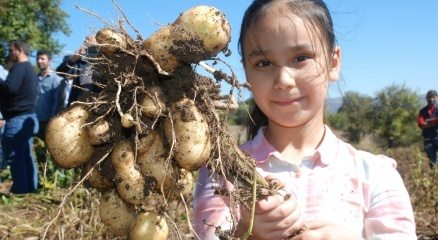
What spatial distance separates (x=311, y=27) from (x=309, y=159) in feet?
1.62

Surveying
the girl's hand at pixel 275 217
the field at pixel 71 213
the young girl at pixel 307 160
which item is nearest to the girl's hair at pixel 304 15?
the young girl at pixel 307 160

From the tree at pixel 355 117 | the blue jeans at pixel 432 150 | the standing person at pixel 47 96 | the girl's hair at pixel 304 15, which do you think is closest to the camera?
the girl's hair at pixel 304 15

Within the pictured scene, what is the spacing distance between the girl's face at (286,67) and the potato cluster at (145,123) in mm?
245

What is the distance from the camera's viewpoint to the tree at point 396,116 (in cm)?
2628

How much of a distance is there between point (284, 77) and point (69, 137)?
2.42 feet

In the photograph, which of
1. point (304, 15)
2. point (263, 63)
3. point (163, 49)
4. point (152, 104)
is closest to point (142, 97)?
point (152, 104)

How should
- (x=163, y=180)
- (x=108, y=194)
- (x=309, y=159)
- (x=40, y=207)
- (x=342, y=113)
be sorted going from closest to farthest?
1. (x=163, y=180)
2. (x=108, y=194)
3. (x=309, y=159)
4. (x=40, y=207)
5. (x=342, y=113)

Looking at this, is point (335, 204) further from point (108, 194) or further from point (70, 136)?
point (70, 136)

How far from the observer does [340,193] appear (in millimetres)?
1748

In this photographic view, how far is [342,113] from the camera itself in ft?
124

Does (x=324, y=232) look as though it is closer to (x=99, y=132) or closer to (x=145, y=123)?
(x=145, y=123)

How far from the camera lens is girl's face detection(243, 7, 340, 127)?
5.54ft

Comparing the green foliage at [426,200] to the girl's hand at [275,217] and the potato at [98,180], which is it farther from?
the potato at [98,180]

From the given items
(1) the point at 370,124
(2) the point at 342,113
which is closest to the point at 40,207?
(1) the point at 370,124
